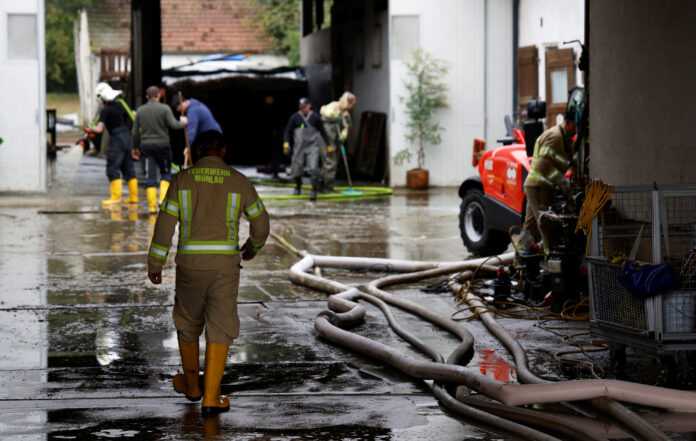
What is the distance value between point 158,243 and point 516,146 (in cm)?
681

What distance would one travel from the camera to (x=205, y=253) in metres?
6.04

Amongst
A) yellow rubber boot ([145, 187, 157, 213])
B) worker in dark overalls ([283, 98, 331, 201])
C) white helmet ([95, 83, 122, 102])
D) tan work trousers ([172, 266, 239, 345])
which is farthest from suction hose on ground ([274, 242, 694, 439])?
worker in dark overalls ([283, 98, 331, 201])

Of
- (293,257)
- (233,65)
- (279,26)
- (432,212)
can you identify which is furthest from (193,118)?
(279,26)

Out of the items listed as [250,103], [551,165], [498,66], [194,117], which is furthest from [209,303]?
[250,103]

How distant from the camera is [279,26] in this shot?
45188 mm

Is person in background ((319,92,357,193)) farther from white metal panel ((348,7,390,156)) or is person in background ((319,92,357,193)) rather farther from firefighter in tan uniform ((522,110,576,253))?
firefighter in tan uniform ((522,110,576,253))

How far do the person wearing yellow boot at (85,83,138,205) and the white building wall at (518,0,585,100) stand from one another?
7.54 metres

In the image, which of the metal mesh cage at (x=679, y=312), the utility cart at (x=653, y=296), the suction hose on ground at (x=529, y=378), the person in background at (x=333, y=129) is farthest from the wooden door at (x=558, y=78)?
the metal mesh cage at (x=679, y=312)

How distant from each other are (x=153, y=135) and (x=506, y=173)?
7.07 metres

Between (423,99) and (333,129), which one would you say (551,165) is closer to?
(333,129)

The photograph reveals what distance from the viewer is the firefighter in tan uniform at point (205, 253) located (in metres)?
6.04

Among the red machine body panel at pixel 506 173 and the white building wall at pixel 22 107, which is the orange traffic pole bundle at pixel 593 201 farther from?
the white building wall at pixel 22 107

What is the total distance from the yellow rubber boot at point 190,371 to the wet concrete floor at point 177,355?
86mm

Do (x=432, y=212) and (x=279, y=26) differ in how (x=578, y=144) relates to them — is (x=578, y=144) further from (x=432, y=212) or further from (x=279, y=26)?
(x=279, y=26)
